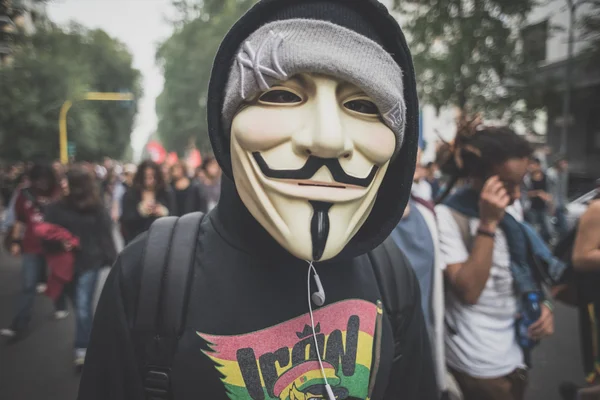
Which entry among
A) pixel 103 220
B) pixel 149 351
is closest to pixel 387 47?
pixel 149 351

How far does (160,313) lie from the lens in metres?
1.00

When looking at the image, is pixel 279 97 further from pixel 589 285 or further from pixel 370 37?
pixel 589 285

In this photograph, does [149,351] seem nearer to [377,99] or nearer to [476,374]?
[377,99]

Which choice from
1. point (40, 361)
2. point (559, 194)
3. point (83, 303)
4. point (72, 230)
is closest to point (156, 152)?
point (72, 230)

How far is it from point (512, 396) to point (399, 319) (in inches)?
45.8

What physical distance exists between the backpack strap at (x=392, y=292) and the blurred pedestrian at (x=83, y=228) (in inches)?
131

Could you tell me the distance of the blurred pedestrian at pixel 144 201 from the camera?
14.8 feet

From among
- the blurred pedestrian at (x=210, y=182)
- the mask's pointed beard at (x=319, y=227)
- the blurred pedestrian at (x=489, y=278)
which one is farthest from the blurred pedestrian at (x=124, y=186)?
the mask's pointed beard at (x=319, y=227)

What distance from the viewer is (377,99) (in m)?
0.95

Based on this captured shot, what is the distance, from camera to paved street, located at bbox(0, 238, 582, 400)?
3.18m

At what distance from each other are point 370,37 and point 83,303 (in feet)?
12.0

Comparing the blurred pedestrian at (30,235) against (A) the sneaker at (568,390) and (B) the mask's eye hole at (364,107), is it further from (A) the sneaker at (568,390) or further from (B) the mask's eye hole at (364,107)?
(A) the sneaker at (568,390)

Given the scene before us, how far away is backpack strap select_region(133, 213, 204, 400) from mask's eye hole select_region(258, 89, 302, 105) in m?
0.43

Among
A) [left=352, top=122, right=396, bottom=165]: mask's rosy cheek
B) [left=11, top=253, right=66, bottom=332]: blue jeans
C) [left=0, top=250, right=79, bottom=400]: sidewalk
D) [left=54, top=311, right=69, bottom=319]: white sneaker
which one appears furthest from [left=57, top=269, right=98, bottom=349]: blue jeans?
[left=352, top=122, right=396, bottom=165]: mask's rosy cheek
